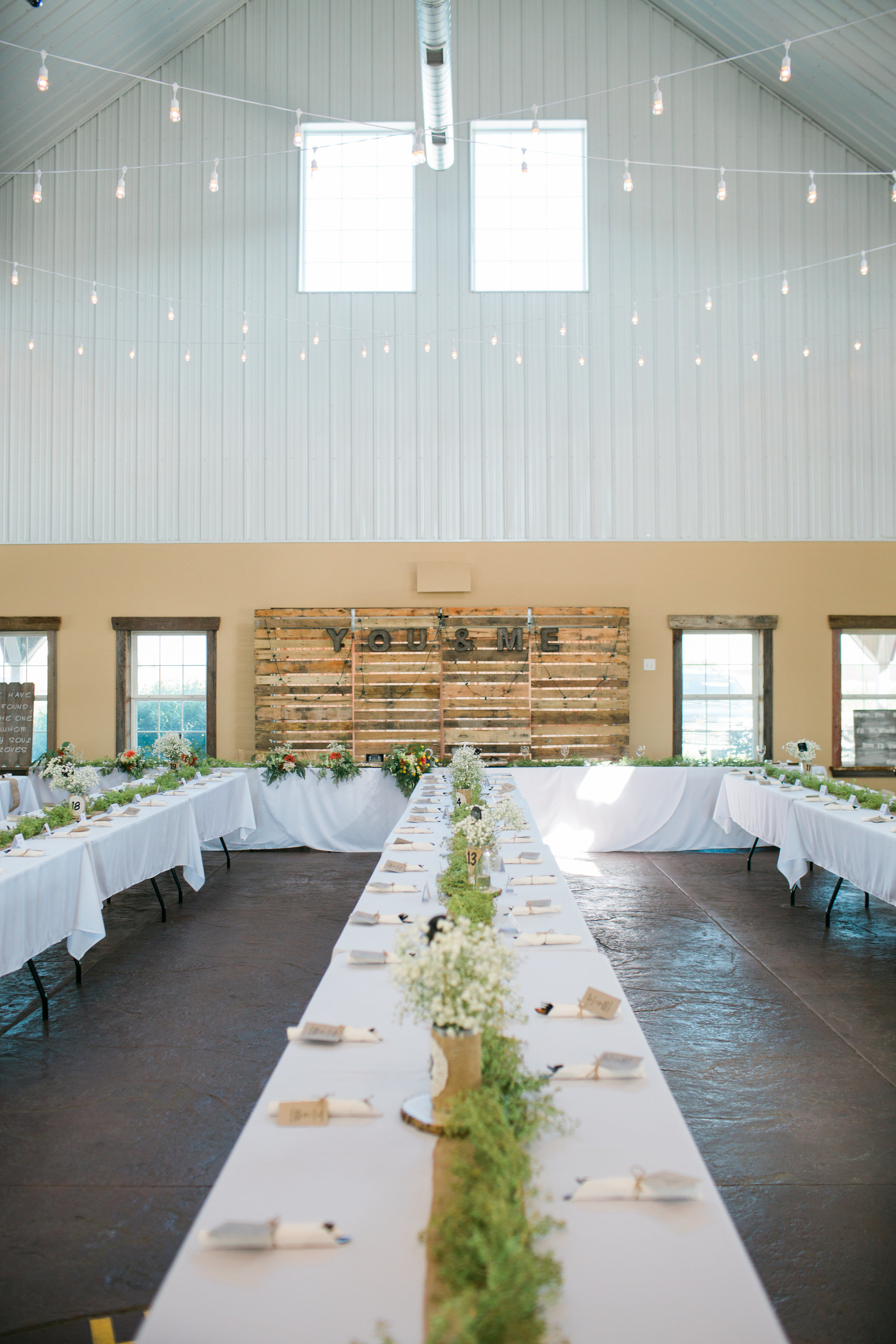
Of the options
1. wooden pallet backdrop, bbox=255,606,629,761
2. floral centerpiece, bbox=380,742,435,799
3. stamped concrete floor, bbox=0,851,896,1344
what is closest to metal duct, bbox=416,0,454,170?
wooden pallet backdrop, bbox=255,606,629,761

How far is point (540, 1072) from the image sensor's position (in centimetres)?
237

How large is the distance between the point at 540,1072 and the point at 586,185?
11.0 metres

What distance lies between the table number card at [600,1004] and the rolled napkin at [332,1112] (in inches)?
33.3

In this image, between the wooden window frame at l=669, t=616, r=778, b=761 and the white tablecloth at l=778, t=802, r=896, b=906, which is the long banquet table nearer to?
the white tablecloth at l=778, t=802, r=896, b=906

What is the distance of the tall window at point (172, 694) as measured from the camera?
1087cm

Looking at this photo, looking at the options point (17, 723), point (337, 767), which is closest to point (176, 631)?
point (17, 723)

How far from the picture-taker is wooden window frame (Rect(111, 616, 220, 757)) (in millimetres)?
10773

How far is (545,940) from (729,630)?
8110mm

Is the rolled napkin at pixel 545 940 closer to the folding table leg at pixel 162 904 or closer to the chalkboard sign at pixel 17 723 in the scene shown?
the folding table leg at pixel 162 904

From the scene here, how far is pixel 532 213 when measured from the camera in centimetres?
1077

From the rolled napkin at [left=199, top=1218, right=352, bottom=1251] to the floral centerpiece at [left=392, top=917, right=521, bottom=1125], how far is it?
0.43 metres

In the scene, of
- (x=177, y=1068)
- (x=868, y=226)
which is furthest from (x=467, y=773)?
(x=868, y=226)

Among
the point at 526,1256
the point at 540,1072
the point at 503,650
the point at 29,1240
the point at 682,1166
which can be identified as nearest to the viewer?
the point at 526,1256

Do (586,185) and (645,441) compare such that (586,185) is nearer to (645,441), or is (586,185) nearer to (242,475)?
(645,441)
